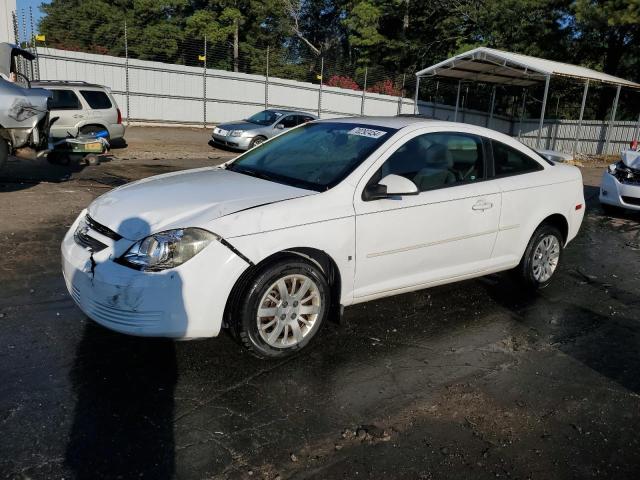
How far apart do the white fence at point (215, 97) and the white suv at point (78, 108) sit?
306 inches

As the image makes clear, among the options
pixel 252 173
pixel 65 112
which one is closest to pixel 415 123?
pixel 252 173

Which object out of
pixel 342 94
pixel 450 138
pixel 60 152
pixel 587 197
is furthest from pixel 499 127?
pixel 450 138

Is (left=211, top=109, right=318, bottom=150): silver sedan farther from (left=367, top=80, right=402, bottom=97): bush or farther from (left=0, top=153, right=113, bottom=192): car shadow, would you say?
(left=367, top=80, right=402, bottom=97): bush

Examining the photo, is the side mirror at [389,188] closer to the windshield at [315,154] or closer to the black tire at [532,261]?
the windshield at [315,154]

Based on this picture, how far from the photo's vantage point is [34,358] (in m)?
3.63

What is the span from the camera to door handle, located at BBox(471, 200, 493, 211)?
4582 millimetres

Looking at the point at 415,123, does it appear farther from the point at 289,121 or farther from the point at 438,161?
the point at 289,121

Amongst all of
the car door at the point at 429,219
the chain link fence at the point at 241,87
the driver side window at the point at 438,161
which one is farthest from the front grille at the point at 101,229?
the chain link fence at the point at 241,87

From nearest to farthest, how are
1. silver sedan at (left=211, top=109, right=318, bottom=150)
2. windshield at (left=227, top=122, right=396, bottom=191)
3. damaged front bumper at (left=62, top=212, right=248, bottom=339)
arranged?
damaged front bumper at (left=62, top=212, right=248, bottom=339) < windshield at (left=227, top=122, right=396, bottom=191) < silver sedan at (left=211, top=109, right=318, bottom=150)

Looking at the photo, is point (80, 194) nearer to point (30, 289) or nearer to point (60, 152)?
point (60, 152)

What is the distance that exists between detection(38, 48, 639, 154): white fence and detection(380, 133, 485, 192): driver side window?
64.0 feet

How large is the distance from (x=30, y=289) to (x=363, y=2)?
133 ft

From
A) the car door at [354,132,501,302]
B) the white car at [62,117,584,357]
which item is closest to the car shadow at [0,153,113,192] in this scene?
the white car at [62,117,584,357]

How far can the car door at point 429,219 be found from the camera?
4.03 meters
